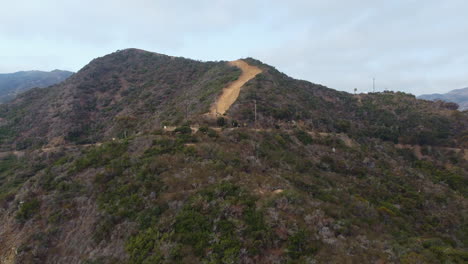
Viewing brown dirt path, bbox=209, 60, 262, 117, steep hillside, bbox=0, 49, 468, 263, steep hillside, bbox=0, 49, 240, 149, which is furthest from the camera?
steep hillside, bbox=0, 49, 240, 149

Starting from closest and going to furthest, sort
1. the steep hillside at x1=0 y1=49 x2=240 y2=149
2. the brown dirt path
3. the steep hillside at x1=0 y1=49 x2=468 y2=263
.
→ the steep hillside at x1=0 y1=49 x2=468 y2=263 → the brown dirt path → the steep hillside at x1=0 y1=49 x2=240 y2=149

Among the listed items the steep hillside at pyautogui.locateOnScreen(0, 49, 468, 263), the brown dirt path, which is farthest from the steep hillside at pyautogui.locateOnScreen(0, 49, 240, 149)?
the brown dirt path

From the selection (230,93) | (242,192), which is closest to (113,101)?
(230,93)

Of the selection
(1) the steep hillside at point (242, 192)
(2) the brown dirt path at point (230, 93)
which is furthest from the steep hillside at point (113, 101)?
(2) the brown dirt path at point (230, 93)

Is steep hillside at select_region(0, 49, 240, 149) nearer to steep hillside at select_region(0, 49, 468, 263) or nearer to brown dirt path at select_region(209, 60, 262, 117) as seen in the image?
steep hillside at select_region(0, 49, 468, 263)

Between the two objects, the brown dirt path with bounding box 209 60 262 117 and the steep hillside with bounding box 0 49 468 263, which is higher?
the brown dirt path with bounding box 209 60 262 117

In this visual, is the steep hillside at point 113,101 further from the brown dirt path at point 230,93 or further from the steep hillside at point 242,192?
the brown dirt path at point 230,93
